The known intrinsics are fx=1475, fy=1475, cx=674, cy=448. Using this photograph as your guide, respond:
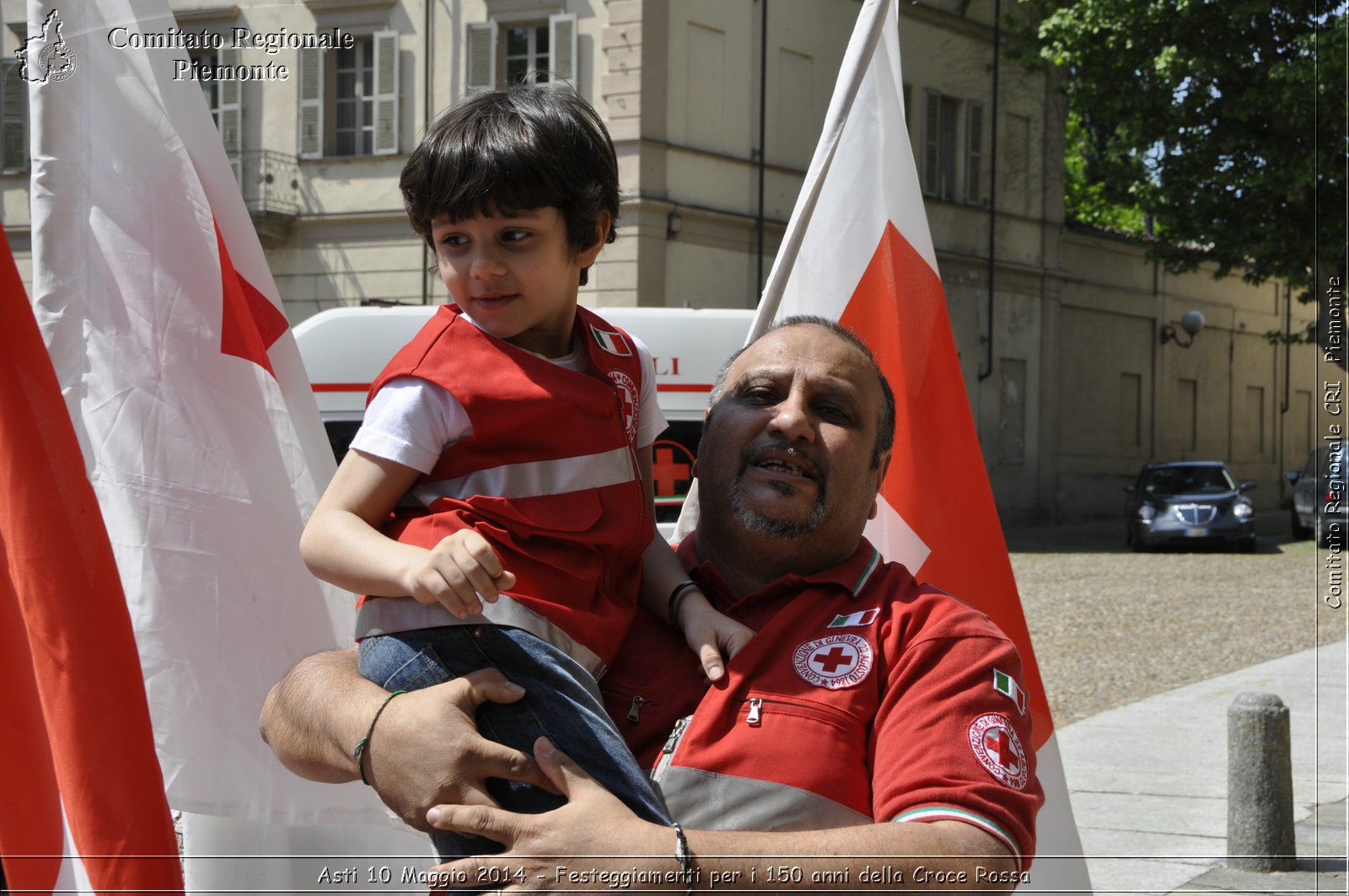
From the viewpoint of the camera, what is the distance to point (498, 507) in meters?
1.90

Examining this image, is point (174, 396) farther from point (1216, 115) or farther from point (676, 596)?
point (1216, 115)

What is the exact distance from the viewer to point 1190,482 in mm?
21266

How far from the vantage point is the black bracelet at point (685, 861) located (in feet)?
5.83

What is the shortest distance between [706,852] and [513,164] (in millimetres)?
912

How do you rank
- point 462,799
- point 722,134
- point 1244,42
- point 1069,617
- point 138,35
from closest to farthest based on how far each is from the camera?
point 462,799 < point 138,35 < point 1069,617 < point 722,134 < point 1244,42

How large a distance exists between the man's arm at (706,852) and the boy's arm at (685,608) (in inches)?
12.9

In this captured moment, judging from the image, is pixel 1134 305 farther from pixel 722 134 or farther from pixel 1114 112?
pixel 722 134

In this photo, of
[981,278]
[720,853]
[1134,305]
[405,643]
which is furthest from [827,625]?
[1134,305]

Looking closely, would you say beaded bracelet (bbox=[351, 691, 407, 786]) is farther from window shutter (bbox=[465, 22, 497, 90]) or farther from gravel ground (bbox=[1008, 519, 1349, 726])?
window shutter (bbox=[465, 22, 497, 90])

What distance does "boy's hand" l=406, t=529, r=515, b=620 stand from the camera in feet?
5.65

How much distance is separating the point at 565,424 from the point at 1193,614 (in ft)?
41.1

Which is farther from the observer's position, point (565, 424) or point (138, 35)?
point (138, 35)

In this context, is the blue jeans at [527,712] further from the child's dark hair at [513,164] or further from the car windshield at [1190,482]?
the car windshield at [1190,482]

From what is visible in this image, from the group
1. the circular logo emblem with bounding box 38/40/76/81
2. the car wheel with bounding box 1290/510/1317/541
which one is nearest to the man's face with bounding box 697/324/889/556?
the circular logo emblem with bounding box 38/40/76/81
